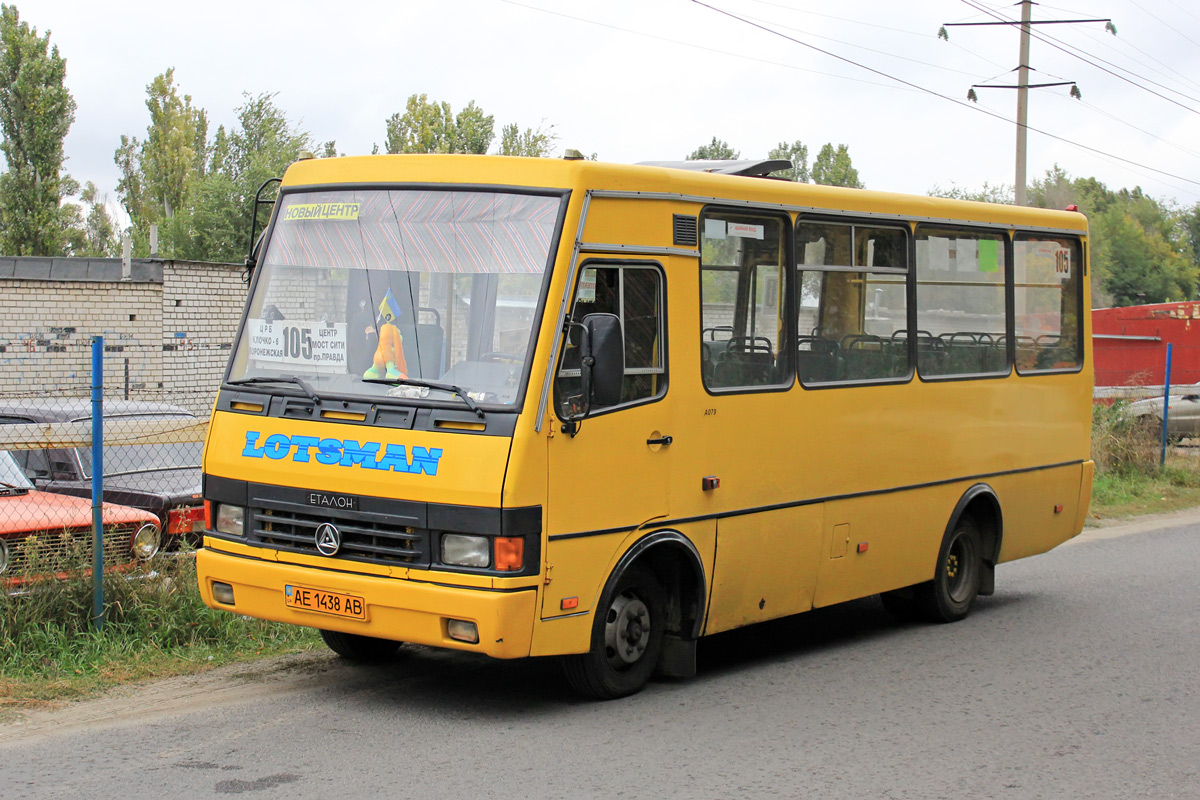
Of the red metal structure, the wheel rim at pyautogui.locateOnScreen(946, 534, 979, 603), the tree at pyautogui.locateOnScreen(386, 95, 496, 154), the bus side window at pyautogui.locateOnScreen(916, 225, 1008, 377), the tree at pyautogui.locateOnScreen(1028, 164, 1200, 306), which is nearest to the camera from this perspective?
the bus side window at pyautogui.locateOnScreen(916, 225, 1008, 377)

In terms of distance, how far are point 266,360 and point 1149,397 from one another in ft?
65.8

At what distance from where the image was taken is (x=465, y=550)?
19.6ft

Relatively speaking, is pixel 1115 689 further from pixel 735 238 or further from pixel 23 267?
pixel 23 267

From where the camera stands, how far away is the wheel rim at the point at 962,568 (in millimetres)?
9703

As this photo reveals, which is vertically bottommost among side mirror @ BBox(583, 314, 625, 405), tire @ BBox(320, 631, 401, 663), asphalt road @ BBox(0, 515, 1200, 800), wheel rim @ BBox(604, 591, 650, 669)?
asphalt road @ BBox(0, 515, 1200, 800)

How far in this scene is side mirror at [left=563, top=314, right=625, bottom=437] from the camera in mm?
6137

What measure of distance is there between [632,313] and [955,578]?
433cm

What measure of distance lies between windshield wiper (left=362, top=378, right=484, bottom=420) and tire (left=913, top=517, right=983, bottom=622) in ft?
14.9

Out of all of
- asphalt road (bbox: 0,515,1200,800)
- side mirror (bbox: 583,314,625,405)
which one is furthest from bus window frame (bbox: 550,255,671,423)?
asphalt road (bbox: 0,515,1200,800)

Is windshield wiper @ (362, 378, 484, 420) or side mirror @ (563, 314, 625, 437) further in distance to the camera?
side mirror @ (563, 314, 625, 437)

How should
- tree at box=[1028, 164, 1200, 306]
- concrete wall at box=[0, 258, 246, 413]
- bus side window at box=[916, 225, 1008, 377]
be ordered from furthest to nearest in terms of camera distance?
tree at box=[1028, 164, 1200, 306] → concrete wall at box=[0, 258, 246, 413] → bus side window at box=[916, 225, 1008, 377]

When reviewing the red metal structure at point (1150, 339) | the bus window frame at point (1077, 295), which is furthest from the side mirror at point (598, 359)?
the red metal structure at point (1150, 339)

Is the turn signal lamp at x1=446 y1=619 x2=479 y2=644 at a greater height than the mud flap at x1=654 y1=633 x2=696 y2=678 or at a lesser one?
greater

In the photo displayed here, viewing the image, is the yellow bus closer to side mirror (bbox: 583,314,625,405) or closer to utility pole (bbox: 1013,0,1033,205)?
side mirror (bbox: 583,314,625,405)
